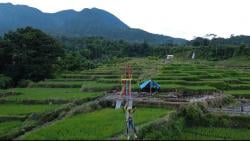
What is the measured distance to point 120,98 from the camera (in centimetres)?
2111

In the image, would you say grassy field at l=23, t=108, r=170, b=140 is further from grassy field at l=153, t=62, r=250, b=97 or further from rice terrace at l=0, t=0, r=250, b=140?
grassy field at l=153, t=62, r=250, b=97

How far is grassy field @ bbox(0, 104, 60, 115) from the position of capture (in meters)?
19.2

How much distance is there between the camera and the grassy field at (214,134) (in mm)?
15539

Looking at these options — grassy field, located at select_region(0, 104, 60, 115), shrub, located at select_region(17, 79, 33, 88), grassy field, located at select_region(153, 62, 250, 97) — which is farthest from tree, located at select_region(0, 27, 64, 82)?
grassy field, located at select_region(0, 104, 60, 115)

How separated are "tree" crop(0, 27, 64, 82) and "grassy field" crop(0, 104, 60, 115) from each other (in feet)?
41.1

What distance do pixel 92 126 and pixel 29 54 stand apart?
2090 centimetres

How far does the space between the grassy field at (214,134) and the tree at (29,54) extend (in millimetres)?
20663

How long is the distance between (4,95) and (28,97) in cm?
241

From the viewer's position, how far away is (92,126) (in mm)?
15070

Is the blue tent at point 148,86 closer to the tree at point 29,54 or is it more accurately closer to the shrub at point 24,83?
the shrub at point 24,83

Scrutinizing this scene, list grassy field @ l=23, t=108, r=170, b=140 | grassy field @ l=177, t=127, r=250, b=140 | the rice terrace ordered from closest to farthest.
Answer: grassy field @ l=23, t=108, r=170, b=140
the rice terrace
grassy field @ l=177, t=127, r=250, b=140

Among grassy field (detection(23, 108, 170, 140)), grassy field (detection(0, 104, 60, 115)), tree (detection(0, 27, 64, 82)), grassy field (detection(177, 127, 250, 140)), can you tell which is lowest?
grassy field (detection(177, 127, 250, 140))

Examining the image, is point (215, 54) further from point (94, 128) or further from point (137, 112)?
point (94, 128)

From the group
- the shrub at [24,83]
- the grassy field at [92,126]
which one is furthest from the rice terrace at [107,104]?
the shrub at [24,83]
